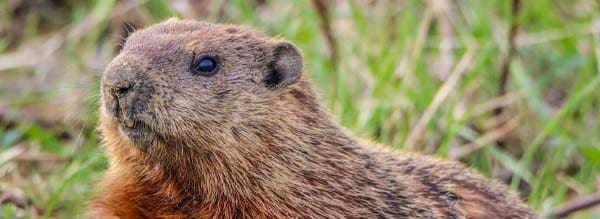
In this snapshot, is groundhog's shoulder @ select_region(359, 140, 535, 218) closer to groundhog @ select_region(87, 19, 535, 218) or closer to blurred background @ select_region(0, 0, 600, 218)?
groundhog @ select_region(87, 19, 535, 218)

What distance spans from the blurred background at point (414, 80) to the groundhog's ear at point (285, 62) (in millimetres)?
1195

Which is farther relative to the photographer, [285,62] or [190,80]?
[285,62]

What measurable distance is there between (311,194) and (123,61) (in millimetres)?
879

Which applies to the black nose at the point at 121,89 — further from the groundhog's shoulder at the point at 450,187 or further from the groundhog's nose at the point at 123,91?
the groundhog's shoulder at the point at 450,187

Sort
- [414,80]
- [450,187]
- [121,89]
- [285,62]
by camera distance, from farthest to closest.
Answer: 1. [414,80]
2. [450,187]
3. [285,62]
4. [121,89]

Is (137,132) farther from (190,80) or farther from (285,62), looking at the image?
(285,62)

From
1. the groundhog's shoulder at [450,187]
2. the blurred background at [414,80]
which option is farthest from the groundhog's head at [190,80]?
the blurred background at [414,80]

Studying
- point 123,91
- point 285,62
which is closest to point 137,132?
point 123,91

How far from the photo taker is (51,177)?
566 cm

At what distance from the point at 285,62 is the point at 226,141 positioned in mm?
439

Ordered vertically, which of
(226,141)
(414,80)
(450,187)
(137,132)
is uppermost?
(414,80)

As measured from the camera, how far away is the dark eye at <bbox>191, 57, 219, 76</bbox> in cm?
423

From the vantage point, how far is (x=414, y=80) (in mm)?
6633

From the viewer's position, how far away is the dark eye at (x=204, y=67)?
4.23 m
